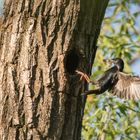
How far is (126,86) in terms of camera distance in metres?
5.04

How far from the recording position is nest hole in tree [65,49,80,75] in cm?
470

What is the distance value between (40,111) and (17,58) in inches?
17.4

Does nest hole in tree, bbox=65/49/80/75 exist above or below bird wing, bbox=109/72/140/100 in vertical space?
above

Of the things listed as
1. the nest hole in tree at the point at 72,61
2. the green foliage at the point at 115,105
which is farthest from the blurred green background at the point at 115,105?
the nest hole in tree at the point at 72,61

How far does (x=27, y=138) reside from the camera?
444cm

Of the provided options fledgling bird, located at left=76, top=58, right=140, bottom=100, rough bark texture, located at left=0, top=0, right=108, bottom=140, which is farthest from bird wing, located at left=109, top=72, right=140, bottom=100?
rough bark texture, located at left=0, top=0, right=108, bottom=140

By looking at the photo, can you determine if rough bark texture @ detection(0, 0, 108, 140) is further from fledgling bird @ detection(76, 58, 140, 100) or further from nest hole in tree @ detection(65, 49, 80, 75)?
fledgling bird @ detection(76, 58, 140, 100)

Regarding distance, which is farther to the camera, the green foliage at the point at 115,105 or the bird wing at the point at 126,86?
the green foliage at the point at 115,105

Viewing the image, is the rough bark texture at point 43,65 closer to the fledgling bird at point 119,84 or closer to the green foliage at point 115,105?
the fledgling bird at point 119,84

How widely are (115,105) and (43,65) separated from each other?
1.85m

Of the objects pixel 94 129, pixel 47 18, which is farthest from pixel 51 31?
pixel 94 129

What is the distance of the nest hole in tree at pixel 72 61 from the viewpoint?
4.70 metres

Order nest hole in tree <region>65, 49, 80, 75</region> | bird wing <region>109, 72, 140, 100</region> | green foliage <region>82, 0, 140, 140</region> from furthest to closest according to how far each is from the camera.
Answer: green foliage <region>82, 0, 140, 140</region> < bird wing <region>109, 72, 140, 100</region> < nest hole in tree <region>65, 49, 80, 75</region>

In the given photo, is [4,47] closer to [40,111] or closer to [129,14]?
[40,111]
